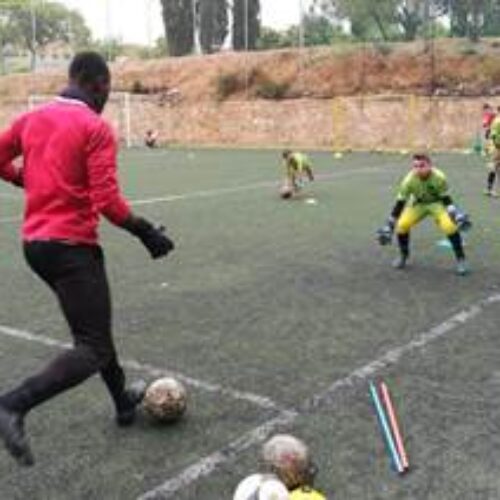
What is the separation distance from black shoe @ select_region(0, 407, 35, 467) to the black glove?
42.2 inches

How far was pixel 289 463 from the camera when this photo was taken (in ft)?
14.4

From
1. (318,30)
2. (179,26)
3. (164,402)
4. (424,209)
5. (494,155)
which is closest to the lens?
(164,402)

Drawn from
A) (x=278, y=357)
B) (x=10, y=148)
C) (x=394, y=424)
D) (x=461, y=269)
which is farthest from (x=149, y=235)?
(x=461, y=269)

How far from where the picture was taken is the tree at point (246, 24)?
46938mm

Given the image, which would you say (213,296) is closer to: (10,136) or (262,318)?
(262,318)

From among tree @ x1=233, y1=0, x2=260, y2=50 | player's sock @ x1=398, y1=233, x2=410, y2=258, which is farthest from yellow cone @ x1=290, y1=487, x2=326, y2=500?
tree @ x1=233, y1=0, x2=260, y2=50

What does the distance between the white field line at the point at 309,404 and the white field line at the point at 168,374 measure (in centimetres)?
27

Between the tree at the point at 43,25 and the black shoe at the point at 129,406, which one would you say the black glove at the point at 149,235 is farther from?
the tree at the point at 43,25

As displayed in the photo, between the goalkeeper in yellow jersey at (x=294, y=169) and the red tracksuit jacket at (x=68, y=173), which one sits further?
the goalkeeper in yellow jersey at (x=294, y=169)

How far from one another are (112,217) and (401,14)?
49.5 metres

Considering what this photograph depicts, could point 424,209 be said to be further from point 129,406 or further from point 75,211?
point 75,211

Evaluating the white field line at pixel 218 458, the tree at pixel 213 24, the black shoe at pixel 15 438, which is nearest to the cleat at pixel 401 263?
the white field line at pixel 218 458

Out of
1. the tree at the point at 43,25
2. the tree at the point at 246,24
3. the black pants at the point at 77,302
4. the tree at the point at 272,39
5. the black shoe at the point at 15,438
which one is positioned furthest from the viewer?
the tree at the point at 43,25

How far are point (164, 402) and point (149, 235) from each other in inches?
46.3
